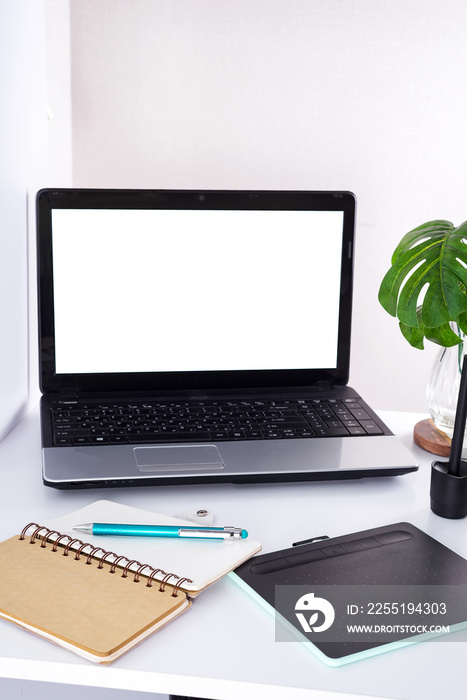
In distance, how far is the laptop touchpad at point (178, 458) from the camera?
0.76 meters

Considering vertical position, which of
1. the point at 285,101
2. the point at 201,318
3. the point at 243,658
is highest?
the point at 285,101

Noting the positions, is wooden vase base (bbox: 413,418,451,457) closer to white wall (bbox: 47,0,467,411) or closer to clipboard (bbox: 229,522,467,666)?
clipboard (bbox: 229,522,467,666)

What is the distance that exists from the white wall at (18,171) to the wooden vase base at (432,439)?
1.75 feet

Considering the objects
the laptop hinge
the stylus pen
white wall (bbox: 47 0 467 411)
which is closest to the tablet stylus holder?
the stylus pen

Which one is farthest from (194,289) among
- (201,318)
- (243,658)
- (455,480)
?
(243,658)

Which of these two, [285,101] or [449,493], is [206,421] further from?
[285,101]

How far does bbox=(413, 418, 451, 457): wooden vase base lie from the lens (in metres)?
0.90

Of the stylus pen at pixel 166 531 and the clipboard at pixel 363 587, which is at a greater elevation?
the stylus pen at pixel 166 531

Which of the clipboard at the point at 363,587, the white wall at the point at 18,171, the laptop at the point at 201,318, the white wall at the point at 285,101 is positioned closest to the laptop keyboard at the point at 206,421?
the laptop at the point at 201,318

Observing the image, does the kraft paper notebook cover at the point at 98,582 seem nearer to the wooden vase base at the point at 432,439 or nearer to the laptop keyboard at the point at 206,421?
the laptop keyboard at the point at 206,421

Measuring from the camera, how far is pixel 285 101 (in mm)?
1357

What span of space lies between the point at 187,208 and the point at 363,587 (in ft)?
1.80

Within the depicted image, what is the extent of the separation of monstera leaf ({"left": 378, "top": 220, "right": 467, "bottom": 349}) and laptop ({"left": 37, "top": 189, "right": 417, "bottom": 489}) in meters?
0.14

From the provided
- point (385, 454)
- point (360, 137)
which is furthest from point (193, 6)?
point (385, 454)
